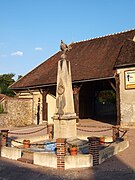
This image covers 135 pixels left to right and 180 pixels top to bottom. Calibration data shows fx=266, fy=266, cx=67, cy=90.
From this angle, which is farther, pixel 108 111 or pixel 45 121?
pixel 108 111

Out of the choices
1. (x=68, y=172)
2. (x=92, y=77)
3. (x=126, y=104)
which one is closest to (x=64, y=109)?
(x=68, y=172)

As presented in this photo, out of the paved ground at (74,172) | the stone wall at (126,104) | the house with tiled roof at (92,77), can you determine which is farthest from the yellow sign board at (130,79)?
the paved ground at (74,172)

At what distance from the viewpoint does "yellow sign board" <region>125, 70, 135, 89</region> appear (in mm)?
16614

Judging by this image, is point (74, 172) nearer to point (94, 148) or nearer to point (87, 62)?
point (94, 148)

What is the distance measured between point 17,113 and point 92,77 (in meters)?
7.28

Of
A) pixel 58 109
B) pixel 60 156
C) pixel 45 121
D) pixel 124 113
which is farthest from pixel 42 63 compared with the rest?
pixel 60 156

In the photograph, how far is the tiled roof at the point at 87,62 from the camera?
18.9 metres

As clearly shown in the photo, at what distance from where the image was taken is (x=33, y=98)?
2283 centimetres

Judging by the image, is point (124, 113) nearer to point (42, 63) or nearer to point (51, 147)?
point (51, 147)

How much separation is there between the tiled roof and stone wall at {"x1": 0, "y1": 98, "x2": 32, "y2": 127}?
1552mm

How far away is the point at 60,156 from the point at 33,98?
15.6m

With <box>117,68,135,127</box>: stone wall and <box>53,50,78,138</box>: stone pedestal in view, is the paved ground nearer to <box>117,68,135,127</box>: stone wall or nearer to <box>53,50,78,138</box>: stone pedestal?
<box>53,50,78,138</box>: stone pedestal

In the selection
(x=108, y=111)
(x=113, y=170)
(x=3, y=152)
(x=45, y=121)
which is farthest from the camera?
(x=108, y=111)

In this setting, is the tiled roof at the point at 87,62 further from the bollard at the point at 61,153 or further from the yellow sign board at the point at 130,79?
the bollard at the point at 61,153
